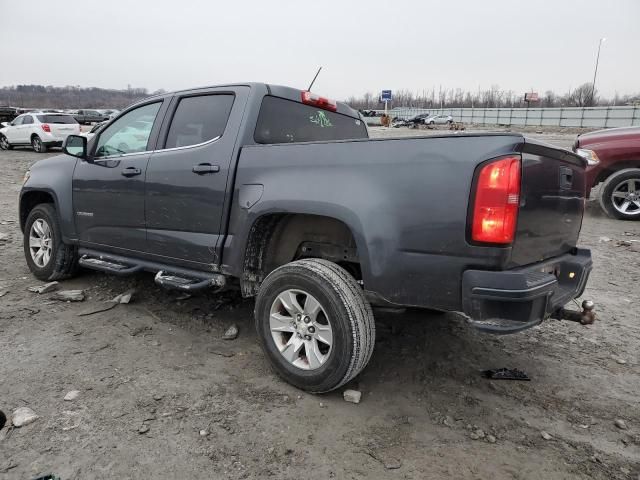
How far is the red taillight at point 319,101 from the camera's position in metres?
3.82

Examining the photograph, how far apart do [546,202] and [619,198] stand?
21.8 feet

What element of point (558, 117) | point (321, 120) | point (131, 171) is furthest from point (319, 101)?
point (558, 117)

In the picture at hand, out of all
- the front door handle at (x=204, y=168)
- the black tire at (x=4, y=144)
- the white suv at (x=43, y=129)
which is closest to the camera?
the front door handle at (x=204, y=168)

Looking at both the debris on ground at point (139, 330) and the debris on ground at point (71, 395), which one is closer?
the debris on ground at point (71, 395)

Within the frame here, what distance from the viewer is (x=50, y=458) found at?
2.29 metres

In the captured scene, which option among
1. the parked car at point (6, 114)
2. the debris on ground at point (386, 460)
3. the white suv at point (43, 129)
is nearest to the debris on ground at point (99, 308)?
the debris on ground at point (386, 460)

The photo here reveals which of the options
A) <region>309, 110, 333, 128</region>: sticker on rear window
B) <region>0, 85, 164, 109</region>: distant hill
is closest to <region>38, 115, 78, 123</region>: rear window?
<region>309, 110, 333, 128</region>: sticker on rear window

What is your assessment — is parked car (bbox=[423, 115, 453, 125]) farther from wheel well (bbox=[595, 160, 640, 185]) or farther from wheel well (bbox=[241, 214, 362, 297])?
wheel well (bbox=[241, 214, 362, 297])

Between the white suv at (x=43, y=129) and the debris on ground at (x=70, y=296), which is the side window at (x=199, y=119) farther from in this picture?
the white suv at (x=43, y=129)

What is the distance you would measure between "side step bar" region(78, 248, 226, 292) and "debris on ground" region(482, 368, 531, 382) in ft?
6.20

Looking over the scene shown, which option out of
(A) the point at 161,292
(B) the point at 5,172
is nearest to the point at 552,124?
(B) the point at 5,172

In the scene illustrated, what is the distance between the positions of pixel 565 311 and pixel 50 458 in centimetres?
289

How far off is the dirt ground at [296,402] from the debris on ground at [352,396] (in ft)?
0.13

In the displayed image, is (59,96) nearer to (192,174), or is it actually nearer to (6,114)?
(6,114)
